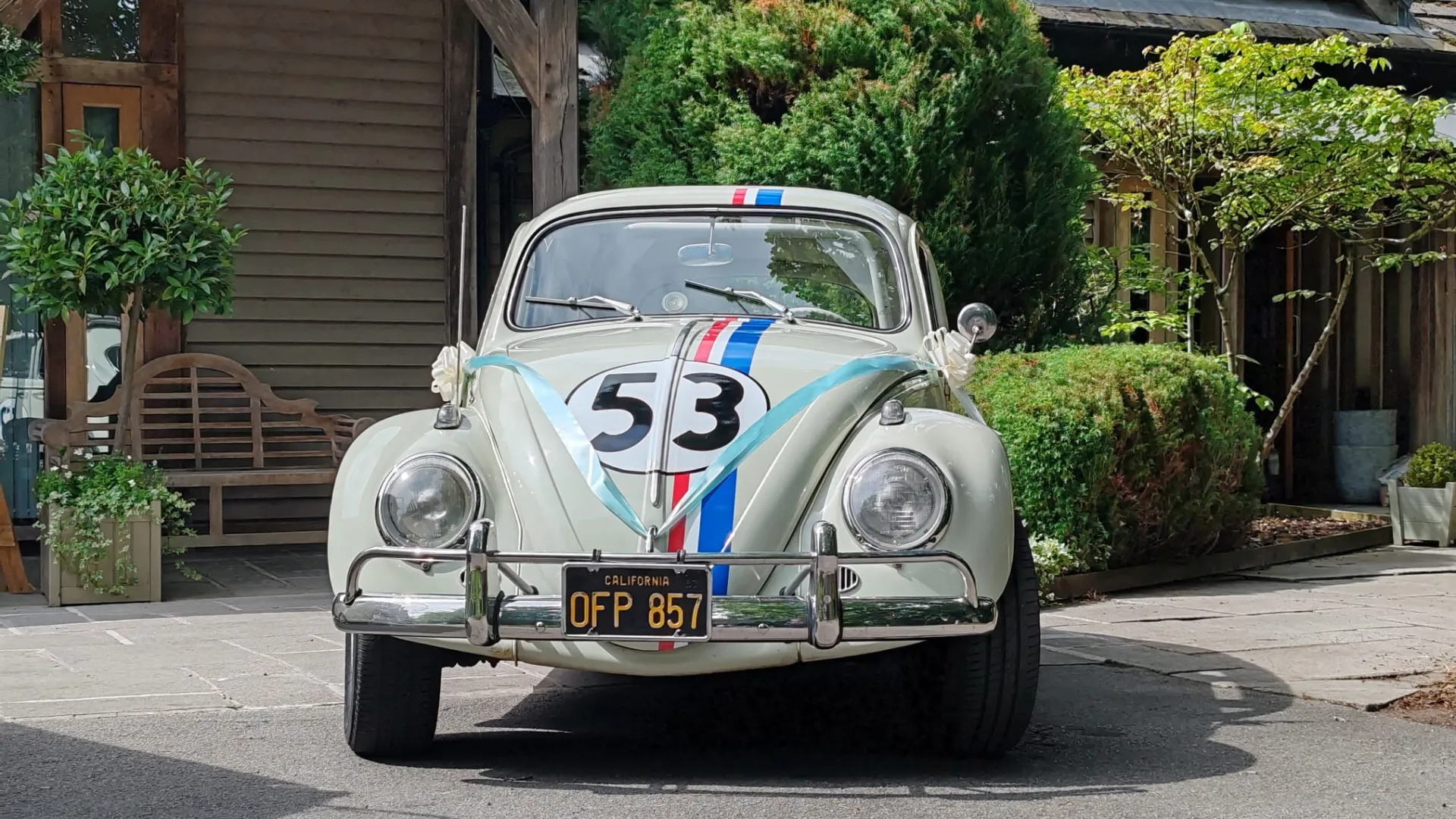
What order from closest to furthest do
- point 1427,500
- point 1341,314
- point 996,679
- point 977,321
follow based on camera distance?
point 996,679, point 977,321, point 1427,500, point 1341,314

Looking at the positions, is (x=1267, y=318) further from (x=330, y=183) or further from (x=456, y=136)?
(x=330, y=183)

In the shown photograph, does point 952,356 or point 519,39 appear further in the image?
point 519,39

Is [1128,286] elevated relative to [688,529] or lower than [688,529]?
elevated

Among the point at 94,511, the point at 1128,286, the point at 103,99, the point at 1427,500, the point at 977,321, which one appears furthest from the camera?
the point at 1128,286

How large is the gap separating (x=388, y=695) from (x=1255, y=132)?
7.67 metres

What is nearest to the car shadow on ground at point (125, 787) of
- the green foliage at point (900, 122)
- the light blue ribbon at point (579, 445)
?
the light blue ribbon at point (579, 445)

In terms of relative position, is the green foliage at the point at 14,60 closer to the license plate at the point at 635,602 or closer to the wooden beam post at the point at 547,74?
the wooden beam post at the point at 547,74

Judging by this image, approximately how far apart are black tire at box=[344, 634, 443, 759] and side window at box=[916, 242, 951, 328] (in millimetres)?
1959

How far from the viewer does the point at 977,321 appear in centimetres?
483

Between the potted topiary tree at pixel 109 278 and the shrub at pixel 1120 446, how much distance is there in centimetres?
398

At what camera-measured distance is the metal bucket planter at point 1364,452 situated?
1336 centimetres

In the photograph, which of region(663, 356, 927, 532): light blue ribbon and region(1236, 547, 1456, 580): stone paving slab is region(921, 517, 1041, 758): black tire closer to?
region(663, 356, 927, 532): light blue ribbon

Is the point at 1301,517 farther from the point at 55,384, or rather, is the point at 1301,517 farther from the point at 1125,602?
the point at 55,384

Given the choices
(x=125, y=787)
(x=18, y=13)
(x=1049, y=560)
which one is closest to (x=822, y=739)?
(x=125, y=787)
